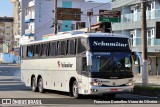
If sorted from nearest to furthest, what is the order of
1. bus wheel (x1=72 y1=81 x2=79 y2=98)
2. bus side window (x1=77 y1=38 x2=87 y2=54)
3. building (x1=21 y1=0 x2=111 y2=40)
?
1. bus side window (x1=77 y1=38 x2=87 y2=54)
2. bus wheel (x1=72 y1=81 x2=79 y2=98)
3. building (x1=21 y1=0 x2=111 y2=40)

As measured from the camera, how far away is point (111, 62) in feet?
64.5

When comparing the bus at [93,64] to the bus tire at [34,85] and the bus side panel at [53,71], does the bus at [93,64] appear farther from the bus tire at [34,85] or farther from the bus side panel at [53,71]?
the bus tire at [34,85]

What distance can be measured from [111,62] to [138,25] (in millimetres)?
Answer: 34013

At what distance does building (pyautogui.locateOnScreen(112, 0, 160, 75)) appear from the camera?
4962 centimetres

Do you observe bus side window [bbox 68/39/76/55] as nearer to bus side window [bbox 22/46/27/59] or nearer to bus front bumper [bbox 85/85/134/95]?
bus front bumper [bbox 85/85/134/95]

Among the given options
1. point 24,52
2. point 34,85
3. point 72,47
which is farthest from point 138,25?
point 72,47

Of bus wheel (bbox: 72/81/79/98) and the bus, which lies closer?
the bus

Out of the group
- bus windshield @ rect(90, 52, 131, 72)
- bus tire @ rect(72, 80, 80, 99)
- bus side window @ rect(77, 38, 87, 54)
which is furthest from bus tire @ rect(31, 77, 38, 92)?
bus windshield @ rect(90, 52, 131, 72)

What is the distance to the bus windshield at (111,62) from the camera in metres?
19.5

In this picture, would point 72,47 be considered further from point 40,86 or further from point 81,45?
point 40,86

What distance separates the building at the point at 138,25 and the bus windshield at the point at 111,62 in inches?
1115

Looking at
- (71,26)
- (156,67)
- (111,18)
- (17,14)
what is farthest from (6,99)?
(17,14)

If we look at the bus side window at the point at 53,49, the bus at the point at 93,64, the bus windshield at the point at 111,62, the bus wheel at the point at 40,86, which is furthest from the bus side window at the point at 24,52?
the bus windshield at the point at 111,62

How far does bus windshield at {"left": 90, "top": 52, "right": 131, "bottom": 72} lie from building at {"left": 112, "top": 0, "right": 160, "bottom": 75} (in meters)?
28.3
